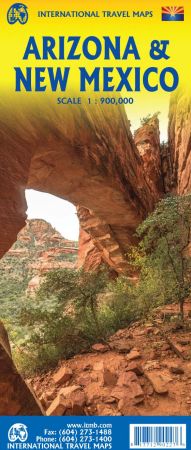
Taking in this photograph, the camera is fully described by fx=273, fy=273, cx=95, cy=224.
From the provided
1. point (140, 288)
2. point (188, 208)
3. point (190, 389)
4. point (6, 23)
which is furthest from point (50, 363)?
point (6, 23)

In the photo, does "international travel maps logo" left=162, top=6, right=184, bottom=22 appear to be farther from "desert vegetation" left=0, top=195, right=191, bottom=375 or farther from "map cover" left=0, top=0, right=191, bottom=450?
"desert vegetation" left=0, top=195, right=191, bottom=375

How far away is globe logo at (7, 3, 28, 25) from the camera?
3.12 m

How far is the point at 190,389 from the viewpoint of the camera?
461 centimetres

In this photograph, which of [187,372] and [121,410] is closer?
[121,410]

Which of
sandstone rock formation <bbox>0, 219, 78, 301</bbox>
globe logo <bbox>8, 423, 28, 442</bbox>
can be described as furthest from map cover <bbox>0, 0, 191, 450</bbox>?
sandstone rock formation <bbox>0, 219, 78, 301</bbox>

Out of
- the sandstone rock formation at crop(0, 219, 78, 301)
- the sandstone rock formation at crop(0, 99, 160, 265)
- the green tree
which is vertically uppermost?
the sandstone rock formation at crop(0, 99, 160, 265)

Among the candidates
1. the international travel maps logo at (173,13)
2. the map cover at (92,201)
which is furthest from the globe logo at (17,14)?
the international travel maps logo at (173,13)

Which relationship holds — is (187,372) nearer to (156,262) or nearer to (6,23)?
(156,262)

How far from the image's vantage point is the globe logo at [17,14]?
123 inches

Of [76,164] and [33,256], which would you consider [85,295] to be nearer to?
[76,164]

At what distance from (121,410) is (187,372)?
1695mm

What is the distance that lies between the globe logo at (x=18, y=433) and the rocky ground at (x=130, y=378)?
1724 millimetres

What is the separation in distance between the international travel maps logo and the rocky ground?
527 cm

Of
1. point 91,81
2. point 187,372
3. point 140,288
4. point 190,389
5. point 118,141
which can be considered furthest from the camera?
point 118,141
